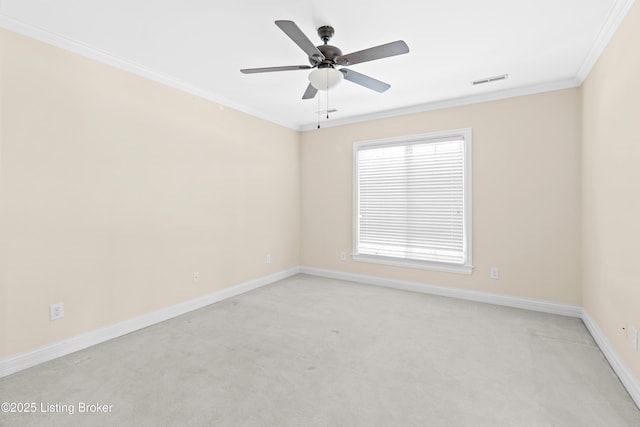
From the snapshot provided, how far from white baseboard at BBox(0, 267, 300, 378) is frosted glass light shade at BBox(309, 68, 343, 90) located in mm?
2845

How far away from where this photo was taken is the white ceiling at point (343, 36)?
2090 mm

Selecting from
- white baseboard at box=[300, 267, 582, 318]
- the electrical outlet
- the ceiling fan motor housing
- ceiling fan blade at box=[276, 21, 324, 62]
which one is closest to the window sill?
white baseboard at box=[300, 267, 582, 318]

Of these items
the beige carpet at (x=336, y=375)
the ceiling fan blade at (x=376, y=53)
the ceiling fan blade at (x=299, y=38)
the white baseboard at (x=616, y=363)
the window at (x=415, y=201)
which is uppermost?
the ceiling fan blade at (x=299, y=38)

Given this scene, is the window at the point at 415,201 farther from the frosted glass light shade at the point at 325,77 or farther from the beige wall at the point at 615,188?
the frosted glass light shade at the point at 325,77

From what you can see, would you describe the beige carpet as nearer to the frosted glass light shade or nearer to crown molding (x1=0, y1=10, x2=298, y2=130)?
the frosted glass light shade

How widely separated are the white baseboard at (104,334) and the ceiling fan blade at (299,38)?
297 centimetres

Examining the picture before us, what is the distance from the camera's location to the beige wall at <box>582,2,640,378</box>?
1.97m

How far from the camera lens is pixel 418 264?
428 centimetres

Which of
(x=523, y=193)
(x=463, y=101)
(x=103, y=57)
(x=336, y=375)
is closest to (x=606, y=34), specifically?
(x=463, y=101)


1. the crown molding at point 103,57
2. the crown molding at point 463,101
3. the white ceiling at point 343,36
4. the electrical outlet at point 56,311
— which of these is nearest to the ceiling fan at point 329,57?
the white ceiling at point 343,36

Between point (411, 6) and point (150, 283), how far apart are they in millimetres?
3466

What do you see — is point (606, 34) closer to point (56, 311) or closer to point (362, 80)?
point (362, 80)

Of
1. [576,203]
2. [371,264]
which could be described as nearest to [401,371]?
[371,264]

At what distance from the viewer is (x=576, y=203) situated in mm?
3309
